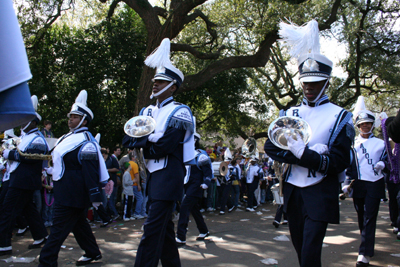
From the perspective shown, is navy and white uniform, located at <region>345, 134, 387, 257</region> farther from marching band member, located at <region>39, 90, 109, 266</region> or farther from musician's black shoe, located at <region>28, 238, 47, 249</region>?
musician's black shoe, located at <region>28, 238, 47, 249</region>

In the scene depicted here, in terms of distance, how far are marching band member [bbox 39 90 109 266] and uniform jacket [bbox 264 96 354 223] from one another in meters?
2.68

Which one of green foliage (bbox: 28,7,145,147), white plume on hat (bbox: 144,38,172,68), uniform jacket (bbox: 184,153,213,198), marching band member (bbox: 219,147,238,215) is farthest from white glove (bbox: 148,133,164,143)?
green foliage (bbox: 28,7,145,147)

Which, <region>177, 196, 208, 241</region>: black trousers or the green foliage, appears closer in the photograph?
<region>177, 196, 208, 241</region>: black trousers

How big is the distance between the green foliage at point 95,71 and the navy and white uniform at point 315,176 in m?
12.0

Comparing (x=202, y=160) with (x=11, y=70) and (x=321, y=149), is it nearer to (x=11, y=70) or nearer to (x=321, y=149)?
(x=321, y=149)

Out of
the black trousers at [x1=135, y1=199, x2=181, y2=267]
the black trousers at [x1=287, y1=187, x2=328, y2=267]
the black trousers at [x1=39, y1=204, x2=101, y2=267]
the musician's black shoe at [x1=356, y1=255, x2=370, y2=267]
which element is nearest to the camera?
the black trousers at [x1=287, y1=187, x2=328, y2=267]

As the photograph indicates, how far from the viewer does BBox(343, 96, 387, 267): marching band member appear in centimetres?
539

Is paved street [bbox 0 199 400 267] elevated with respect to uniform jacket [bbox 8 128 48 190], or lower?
lower

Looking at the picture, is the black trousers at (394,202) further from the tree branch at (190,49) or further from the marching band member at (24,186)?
the tree branch at (190,49)

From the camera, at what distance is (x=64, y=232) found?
181 inches

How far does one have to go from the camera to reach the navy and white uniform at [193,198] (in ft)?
21.6

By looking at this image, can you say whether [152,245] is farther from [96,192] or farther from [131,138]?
[96,192]

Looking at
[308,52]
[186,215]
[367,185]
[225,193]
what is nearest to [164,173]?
[308,52]

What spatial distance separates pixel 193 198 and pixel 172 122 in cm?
340
